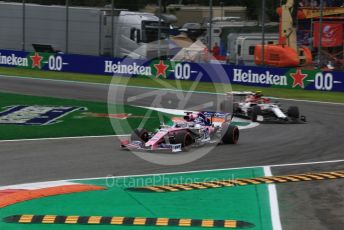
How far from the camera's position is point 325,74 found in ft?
103

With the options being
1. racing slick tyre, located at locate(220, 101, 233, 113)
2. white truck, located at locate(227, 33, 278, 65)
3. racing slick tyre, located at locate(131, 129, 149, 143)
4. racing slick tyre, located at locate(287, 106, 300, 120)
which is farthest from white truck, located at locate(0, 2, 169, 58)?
racing slick tyre, located at locate(131, 129, 149, 143)

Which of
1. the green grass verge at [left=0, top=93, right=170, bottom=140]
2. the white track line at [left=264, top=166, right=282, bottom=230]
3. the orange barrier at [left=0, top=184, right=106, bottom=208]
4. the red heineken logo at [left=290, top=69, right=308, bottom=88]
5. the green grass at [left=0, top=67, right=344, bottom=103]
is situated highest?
the red heineken logo at [left=290, top=69, right=308, bottom=88]

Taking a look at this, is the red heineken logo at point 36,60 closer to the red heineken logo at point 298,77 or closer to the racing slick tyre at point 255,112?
the red heineken logo at point 298,77

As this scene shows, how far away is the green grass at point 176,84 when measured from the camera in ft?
98.5

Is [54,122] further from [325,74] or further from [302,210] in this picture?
[325,74]

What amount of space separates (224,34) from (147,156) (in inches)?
1352

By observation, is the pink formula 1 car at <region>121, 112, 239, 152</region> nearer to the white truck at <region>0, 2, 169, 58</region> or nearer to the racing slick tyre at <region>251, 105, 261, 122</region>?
the racing slick tyre at <region>251, 105, 261, 122</region>

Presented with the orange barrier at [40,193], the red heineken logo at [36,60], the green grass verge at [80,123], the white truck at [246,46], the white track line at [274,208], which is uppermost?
the white truck at [246,46]

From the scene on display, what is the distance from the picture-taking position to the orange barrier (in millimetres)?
10359

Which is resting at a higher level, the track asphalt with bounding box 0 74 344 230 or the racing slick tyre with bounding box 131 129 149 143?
the racing slick tyre with bounding box 131 129 149 143

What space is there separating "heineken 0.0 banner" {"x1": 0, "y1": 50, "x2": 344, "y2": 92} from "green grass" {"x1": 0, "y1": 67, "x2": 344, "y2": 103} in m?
0.37

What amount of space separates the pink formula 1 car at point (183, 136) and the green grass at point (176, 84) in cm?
1120

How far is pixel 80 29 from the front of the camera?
43.8 m

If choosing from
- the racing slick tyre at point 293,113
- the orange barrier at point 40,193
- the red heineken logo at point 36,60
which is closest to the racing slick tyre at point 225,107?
the racing slick tyre at point 293,113
